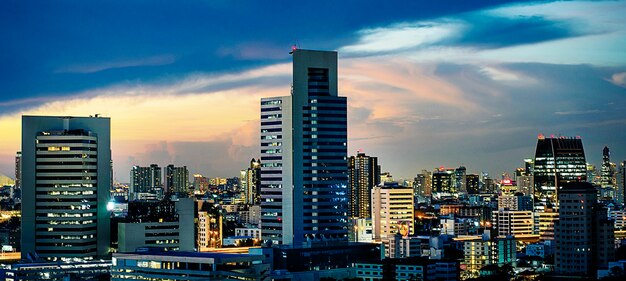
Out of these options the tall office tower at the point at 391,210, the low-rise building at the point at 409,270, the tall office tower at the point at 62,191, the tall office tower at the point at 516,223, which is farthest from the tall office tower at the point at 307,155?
the tall office tower at the point at 516,223

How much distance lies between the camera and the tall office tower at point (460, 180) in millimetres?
129500

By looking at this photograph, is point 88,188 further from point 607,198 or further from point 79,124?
point 607,198

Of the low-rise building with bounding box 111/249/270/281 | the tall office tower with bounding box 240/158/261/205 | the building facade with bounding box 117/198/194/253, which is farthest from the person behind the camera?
the tall office tower with bounding box 240/158/261/205

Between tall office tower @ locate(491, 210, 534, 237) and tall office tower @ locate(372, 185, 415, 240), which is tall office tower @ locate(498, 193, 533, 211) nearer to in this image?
tall office tower @ locate(491, 210, 534, 237)

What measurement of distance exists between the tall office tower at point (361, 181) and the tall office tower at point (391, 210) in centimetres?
924

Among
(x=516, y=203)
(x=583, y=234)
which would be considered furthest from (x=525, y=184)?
(x=583, y=234)

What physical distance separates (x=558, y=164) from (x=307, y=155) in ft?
174

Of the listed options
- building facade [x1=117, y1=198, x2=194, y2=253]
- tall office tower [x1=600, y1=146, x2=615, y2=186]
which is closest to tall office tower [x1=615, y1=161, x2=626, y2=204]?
tall office tower [x1=600, y1=146, x2=615, y2=186]

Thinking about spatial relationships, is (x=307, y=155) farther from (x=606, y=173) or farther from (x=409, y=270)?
(x=606, y=173)

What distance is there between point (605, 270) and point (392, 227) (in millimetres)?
27072

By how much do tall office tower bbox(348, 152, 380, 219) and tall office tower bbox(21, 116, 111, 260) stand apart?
35512 mm

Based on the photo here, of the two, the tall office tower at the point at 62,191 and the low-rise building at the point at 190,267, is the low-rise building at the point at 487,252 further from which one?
the low-rise building at the point at 190,267

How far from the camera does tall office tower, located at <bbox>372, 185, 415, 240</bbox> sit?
76.2m

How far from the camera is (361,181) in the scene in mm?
92750
